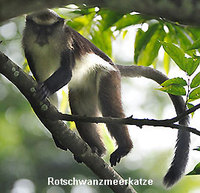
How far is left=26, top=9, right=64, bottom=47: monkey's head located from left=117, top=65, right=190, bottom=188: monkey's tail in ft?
2.61

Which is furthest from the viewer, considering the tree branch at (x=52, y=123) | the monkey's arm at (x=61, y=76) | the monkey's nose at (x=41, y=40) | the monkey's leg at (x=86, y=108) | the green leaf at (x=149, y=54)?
the monkey's leg at (x=86, y=108)

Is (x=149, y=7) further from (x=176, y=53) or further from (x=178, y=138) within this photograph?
(x=178, y=138)

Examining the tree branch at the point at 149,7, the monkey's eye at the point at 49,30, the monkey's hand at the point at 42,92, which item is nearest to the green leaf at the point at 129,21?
the monkey's hand at the point at 42,92

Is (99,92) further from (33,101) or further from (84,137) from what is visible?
(33,101)

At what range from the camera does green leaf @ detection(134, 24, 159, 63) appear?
8.66 ft

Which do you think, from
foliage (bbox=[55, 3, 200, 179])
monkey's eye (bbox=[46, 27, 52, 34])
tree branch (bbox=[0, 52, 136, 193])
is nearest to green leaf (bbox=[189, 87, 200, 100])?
foliage (bbox=[55, 3, 200, 179])

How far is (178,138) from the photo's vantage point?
3498mm

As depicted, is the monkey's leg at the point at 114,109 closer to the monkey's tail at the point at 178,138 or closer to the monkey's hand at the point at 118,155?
the monkey's hand at the point at 118,155

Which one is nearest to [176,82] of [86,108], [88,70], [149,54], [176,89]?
[176,89]

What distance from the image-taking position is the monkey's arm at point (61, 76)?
272 cm

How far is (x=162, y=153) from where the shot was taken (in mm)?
13492

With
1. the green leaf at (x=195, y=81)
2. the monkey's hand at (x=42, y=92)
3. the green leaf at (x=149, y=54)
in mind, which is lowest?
the green leaf at (x=195, y=81)

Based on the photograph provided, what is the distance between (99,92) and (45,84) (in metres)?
0.91

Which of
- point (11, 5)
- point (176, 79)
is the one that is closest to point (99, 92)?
point (176, 79)
